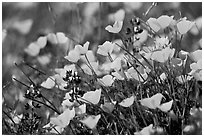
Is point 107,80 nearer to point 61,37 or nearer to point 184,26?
point 184,26

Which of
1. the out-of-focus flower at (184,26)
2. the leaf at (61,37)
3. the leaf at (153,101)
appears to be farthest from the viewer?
the leaf at (61,37)

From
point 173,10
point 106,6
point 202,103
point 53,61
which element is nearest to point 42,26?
point 106,6

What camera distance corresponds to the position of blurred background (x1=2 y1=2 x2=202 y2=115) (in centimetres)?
164

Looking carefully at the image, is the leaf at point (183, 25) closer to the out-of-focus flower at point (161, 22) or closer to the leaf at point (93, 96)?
the out-of-focus flower at point (161, 22)

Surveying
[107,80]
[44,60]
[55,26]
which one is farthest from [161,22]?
[55,26]

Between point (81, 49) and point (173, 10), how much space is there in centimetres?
75

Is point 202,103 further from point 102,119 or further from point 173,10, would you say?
point 173,10

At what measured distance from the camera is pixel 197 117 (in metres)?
1.04

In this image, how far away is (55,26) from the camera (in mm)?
1968

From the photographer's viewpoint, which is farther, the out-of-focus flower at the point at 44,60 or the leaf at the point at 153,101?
the out-of-focus flower at the point at 44,60

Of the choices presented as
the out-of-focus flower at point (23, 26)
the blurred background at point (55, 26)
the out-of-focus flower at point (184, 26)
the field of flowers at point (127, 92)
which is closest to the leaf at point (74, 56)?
the field of flowers at point (127, 92)

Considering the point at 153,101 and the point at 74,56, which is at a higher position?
the point at 74,56

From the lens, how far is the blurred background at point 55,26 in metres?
1.64

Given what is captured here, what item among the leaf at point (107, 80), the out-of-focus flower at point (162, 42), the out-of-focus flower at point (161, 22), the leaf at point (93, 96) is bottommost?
the leaf at point (93, 96)
